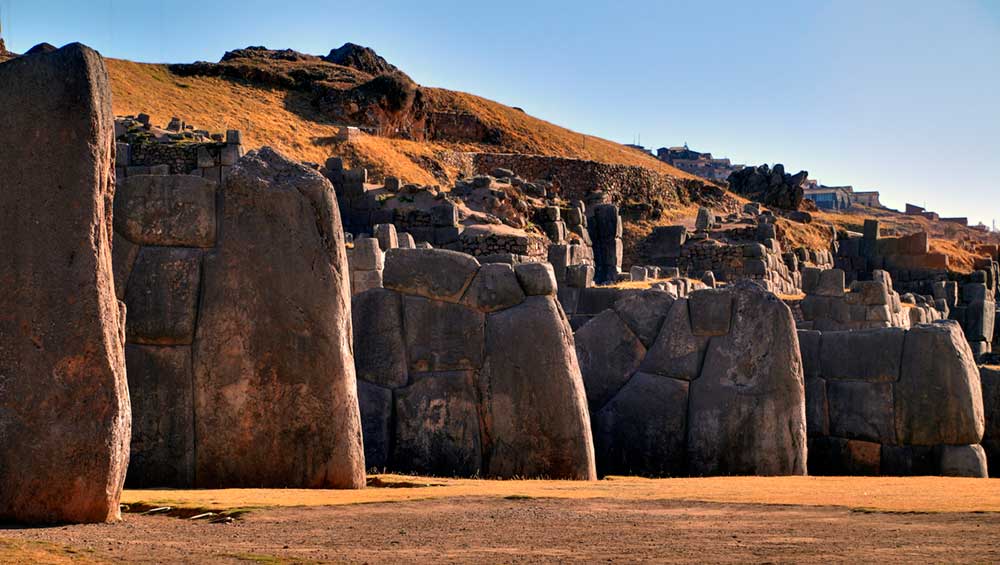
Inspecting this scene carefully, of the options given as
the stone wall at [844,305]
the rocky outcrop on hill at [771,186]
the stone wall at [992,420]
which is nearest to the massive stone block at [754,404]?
the stone wall at [992,420]

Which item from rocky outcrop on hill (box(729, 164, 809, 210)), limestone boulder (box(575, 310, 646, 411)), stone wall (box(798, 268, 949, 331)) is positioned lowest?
limestone boulder (box(575, 310, 646, 411))

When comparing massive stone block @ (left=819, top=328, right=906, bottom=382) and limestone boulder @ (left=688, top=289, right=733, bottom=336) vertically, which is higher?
limestone boulder @ (left=688, top=289, right=733, bottom=336)

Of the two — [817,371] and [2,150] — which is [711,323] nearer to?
[817,371]

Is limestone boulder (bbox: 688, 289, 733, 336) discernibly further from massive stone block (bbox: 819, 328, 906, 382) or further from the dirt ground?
the dirt ground

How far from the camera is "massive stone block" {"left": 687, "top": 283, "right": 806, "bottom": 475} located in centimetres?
1616

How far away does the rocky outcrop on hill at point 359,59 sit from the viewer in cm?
10562

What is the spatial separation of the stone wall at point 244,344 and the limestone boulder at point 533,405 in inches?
94.9

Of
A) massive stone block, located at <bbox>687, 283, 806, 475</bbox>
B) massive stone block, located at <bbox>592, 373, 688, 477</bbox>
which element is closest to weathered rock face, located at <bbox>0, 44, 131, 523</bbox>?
massive stone block, located at <bbox>592, 373, 688, 477</bbox>

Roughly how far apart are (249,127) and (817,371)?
5909cm

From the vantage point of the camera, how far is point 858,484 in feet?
45.4

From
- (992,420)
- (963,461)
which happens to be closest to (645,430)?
(963,461)

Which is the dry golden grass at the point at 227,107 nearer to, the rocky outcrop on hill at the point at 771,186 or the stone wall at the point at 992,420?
the rocky outcrop on hill at the point at 771,186

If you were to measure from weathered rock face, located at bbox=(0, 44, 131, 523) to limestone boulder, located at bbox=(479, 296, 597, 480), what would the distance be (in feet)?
17.9

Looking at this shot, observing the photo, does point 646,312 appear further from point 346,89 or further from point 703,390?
point 346,89
